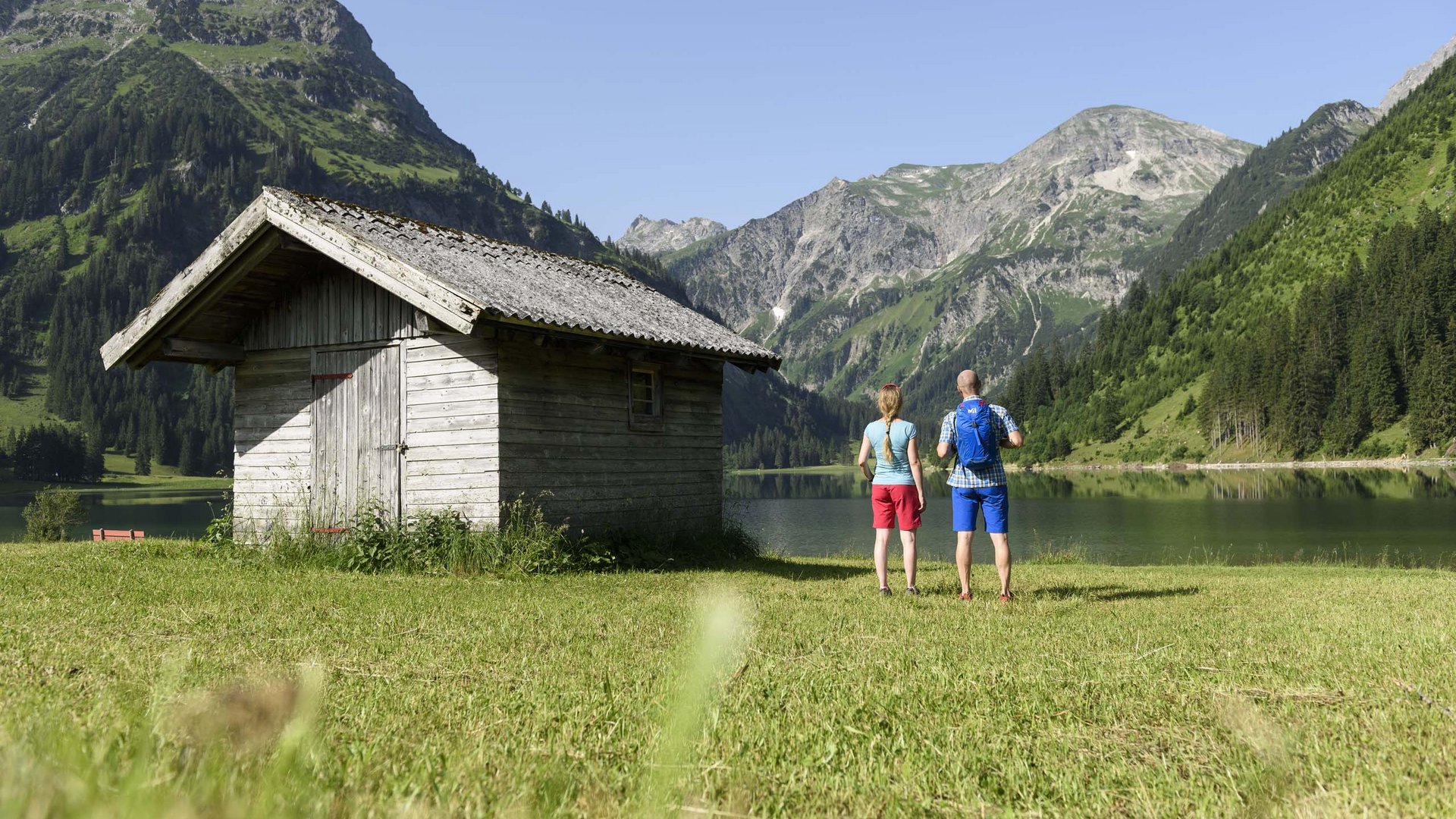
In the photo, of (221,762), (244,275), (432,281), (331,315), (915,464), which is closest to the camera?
(221,762)

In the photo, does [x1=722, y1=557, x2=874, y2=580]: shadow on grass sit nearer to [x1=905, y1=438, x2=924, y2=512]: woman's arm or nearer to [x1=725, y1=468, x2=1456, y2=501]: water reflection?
[x1=905, y1=438, x2=924, y2=512]: woman's arm

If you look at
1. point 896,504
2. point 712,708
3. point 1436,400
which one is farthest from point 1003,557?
point 1436,400

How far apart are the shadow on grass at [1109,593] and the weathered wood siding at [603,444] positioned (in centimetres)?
764

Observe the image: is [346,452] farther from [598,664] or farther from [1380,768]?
[1380,768]

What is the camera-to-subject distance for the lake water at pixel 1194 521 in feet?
108

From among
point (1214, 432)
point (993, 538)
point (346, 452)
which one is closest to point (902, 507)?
point (993, 538)

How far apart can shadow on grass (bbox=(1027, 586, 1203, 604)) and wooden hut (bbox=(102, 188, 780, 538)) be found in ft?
25.5

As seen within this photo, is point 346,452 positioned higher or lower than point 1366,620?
higher

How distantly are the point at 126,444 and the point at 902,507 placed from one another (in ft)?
605

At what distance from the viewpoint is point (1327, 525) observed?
43.8m

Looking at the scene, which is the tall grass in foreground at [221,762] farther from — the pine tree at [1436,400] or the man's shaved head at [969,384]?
Result: the pine tree at [1436,400]

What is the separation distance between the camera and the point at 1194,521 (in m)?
48.7

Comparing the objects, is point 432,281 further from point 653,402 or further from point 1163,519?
point 1163,519

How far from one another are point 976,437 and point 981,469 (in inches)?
15.6
